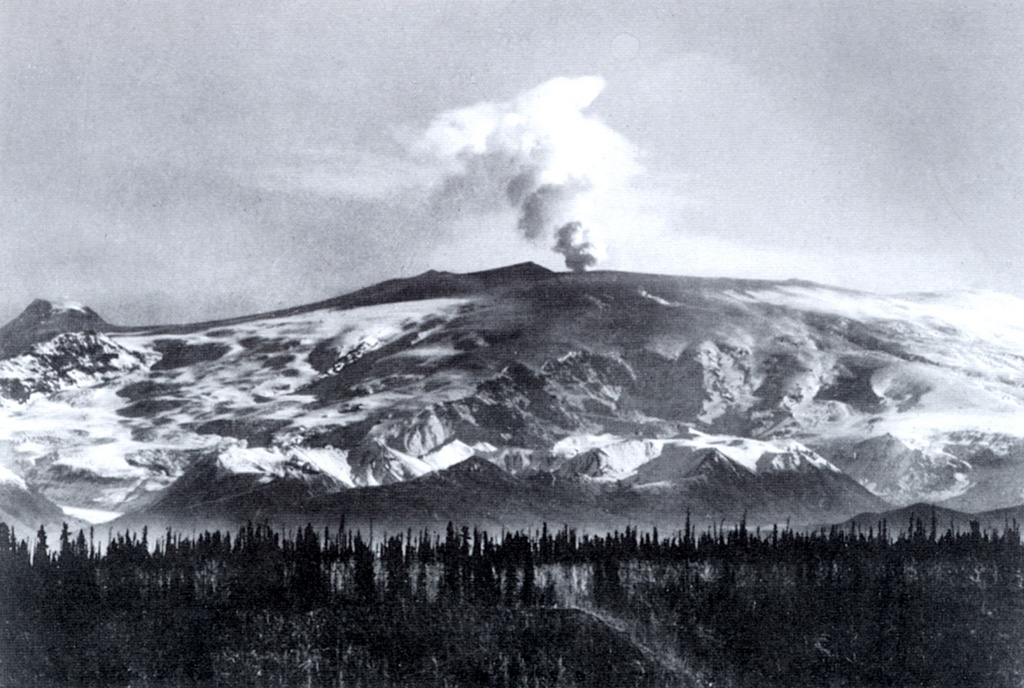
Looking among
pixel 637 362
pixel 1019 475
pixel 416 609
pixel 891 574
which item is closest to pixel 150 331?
pixel 416 609

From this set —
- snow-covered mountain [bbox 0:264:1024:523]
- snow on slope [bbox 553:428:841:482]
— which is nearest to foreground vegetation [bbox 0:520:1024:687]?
snow-covered mountain [bbox 0:264:1024:523]

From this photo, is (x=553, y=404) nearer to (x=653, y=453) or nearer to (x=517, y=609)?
(x=653, y=453)

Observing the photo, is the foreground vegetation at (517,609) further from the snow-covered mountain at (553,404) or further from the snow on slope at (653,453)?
the snow on slope at (653,453)

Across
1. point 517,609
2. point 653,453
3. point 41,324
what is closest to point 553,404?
point 653,453

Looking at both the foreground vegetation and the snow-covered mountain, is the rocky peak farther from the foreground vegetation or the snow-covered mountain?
the foreground vegetation

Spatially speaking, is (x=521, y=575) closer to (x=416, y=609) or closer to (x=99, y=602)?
(x=416, y=609)

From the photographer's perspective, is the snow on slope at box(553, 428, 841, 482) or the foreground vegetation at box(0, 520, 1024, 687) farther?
the snow on slope at box(553, 428, 841, 482)
